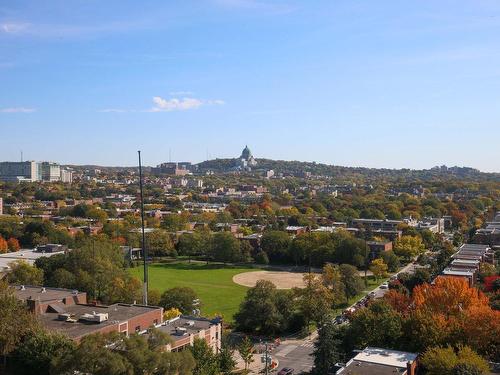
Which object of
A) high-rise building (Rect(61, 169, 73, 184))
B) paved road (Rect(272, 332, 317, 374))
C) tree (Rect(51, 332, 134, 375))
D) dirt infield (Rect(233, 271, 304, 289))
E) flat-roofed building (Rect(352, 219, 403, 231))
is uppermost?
high-rise building (Rect(61, 169, 73, 184))

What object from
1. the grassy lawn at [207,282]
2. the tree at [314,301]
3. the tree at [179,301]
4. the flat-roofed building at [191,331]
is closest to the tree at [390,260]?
the grassy lawn at [207,282]

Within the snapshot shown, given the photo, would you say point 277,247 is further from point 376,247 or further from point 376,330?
point 376,330

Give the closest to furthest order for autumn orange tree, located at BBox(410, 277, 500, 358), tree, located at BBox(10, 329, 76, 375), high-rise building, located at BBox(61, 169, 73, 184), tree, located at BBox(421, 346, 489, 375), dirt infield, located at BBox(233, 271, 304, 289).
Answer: tree, located at BBox(421, 346, 489, 375), tree, located at BBox(10, 329, 76, 375), autumn orange tree, located at BBox(410, 277, 500, 358), dirt infield, located at BBox(233, 271, 304, 289), high-rise building, located at BBox(61, 169, 73, 184)

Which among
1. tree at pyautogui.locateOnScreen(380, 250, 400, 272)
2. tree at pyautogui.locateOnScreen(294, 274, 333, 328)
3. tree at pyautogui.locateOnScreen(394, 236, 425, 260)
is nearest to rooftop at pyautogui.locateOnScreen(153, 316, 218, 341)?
tree at pyautogui.locateOnScreen(294, 274, 333, 328)

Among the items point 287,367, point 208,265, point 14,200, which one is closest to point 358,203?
point 208,265

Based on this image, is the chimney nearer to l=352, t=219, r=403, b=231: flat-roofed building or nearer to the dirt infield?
the dirt infield

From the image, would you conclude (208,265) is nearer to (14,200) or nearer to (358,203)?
(358,203)
